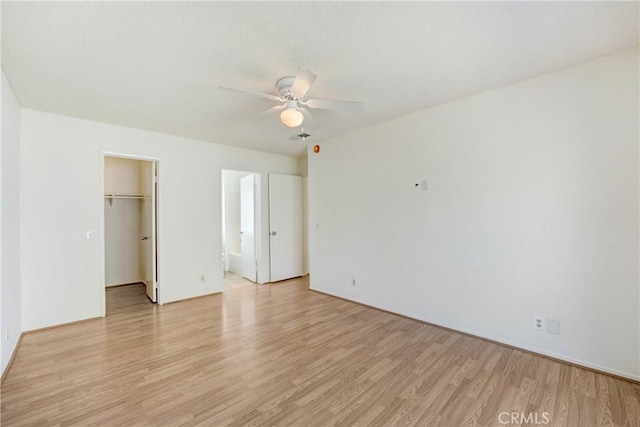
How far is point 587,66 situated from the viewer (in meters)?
2.33

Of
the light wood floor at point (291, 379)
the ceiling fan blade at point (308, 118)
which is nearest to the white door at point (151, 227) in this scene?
the light wood floor at point (291, 379)

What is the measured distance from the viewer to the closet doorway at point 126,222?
5.04 metres

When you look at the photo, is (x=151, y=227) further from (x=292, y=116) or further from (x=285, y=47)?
(x=285, y=47)

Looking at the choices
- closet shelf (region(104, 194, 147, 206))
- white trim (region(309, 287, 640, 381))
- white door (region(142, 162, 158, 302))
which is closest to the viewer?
white trim (region(309, 287, 640, 381))

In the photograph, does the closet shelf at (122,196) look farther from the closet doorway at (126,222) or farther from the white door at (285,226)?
the white door at (285,226)

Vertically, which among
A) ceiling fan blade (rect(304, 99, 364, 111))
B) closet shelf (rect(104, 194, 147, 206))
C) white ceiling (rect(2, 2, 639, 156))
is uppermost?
white ceiling (rect(2, 2, 639, 156))

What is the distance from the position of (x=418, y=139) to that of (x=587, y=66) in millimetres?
1510

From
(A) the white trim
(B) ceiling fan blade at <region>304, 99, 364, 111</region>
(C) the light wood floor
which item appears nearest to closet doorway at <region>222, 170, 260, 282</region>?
(C) the light wood floor

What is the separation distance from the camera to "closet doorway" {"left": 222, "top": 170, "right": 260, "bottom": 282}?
213 inches

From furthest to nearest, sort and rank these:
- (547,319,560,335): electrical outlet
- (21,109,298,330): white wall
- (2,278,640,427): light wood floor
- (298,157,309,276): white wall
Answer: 1. (298,157,309,276): white wall
2. (21,109,298,330): white wall
3. (547,319,560,335): electrical outlet
4. (2,278,640,427): light wood floor

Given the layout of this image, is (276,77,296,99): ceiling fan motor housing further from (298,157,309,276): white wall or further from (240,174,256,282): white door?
(298,157,309,276): white wall

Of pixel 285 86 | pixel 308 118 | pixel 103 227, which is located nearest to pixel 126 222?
pixel 103 227

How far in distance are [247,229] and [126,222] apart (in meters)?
2.27

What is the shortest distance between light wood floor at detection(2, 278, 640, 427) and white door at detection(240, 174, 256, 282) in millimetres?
2095
